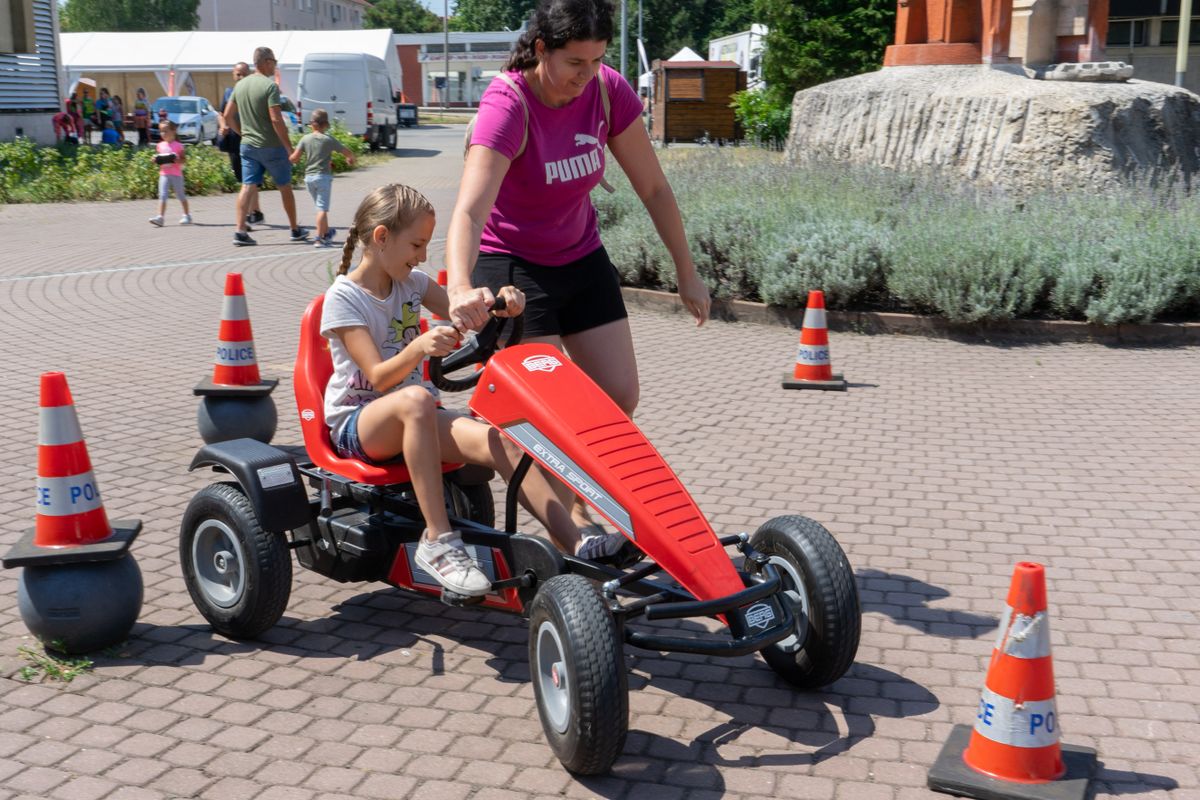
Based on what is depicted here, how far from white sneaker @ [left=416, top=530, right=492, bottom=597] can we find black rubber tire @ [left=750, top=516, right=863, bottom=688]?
2.98ft

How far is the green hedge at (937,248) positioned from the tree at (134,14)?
254ft

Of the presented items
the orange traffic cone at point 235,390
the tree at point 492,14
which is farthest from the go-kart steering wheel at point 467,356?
the tree at point 492,14

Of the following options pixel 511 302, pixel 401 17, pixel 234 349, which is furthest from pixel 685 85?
pixel 401 17

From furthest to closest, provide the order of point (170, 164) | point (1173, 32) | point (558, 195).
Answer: point (1173, 32) → point (170, 164) → point (558, 195)

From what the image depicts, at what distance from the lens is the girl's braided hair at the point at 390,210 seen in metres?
4.00

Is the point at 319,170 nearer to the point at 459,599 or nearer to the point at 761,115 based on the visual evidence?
the point at 459,599

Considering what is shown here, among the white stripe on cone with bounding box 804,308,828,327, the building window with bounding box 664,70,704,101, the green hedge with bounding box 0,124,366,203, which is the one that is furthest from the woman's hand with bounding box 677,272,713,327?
the building window with bounding box 664,70,704,101

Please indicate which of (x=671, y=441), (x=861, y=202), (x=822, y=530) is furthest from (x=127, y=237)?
(x=822, y=530)

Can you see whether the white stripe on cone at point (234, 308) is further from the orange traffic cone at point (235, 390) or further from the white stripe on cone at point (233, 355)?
the white stripe on cone at point (233, 355)

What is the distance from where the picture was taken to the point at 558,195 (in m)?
4.15

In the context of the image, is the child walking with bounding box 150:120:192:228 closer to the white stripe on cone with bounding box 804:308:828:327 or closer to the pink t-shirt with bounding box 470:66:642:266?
the white stripe on cone with bounding box 804:308:828:327

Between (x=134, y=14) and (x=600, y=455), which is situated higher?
(x=134, y=14)

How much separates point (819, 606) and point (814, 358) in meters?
4.54

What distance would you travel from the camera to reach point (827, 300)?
9.72m
